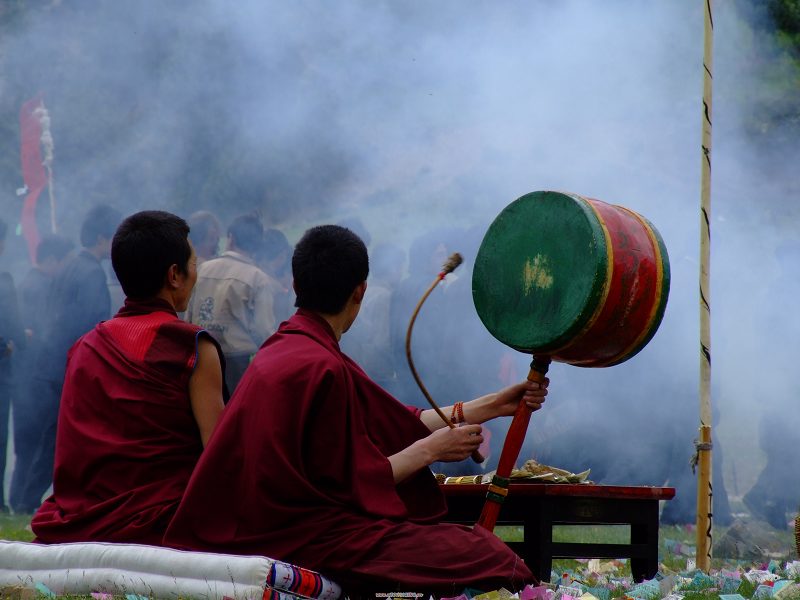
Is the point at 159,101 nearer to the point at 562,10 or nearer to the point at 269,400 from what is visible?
the point at 562,10

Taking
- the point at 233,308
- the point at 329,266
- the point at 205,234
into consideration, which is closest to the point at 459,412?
the point at 329,266

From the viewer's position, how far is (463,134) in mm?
9242

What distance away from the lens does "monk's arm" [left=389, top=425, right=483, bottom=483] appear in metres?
3.01

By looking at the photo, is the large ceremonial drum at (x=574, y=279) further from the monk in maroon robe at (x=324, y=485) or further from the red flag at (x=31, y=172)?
the red flag at (x=31, y=172)

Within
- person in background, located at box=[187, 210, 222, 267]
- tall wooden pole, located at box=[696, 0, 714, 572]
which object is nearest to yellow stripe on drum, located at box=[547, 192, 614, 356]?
tall wooden pole, located at box=[696, 0, 714, 572]

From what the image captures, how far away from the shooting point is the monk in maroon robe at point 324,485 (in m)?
2.92

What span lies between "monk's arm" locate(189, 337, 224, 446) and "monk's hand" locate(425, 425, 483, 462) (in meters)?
0.59

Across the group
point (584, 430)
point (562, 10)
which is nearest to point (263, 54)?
point (562, 10)

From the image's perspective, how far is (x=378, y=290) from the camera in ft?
27.5

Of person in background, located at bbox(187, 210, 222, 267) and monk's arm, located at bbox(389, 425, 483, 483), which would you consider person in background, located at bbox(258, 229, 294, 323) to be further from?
monk's arm, located at bbox(389, 425, 483, 483)

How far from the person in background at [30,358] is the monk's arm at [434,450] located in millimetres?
5113

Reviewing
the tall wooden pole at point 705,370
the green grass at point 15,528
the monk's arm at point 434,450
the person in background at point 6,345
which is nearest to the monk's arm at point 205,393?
the monk's arm at point 434,450

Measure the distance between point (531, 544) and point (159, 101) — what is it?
731cm

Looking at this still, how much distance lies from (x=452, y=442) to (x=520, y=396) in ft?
1.24
